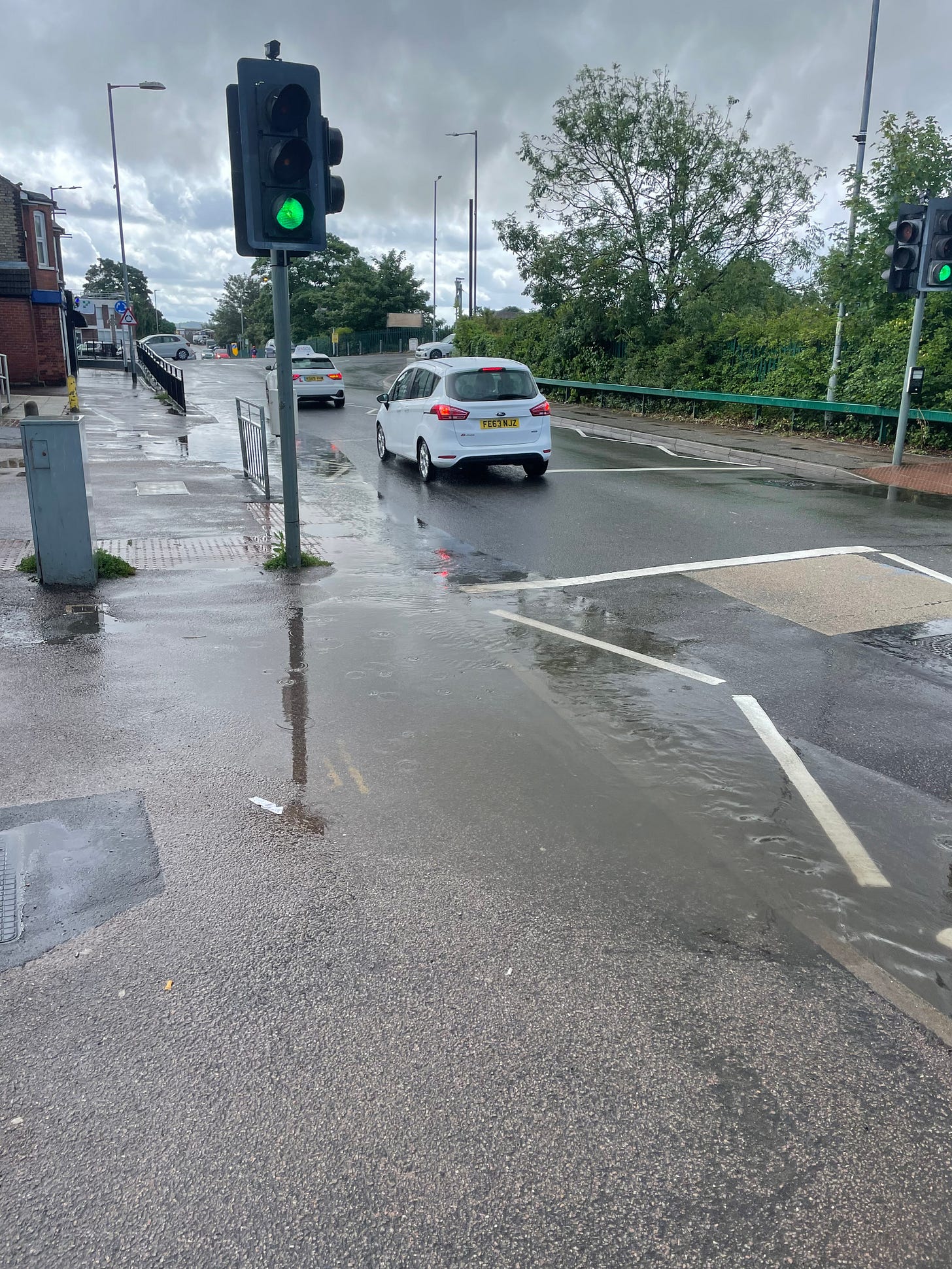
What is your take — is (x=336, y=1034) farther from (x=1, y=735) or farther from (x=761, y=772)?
(x=1, y=735)

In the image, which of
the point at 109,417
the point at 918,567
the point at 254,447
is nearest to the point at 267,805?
the point at 918,567

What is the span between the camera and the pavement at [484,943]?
2363mm

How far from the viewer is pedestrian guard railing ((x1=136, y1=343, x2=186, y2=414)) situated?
2780cm

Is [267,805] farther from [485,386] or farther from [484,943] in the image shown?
[485,386]

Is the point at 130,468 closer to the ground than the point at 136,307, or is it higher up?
closer to the ground

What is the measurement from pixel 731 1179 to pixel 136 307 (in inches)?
6878

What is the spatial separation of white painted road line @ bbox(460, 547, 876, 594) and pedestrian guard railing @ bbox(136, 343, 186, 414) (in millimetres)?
21047

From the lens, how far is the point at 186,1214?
7.61ft

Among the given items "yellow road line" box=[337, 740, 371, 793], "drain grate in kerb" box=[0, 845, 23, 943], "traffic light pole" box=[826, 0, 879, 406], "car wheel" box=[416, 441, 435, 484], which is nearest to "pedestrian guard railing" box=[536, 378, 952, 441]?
"traffic light pole" box=[826, 0, 879, 406]

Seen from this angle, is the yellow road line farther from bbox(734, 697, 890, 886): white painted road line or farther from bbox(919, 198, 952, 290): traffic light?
bbox(919, 198, 952, 290): traffic light

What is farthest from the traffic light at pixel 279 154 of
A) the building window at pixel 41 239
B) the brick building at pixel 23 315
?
the building window at pixel 41 239

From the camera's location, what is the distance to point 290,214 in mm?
7449

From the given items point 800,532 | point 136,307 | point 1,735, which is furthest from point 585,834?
point 136,307

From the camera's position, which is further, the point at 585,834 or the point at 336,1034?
the point at 585,834
